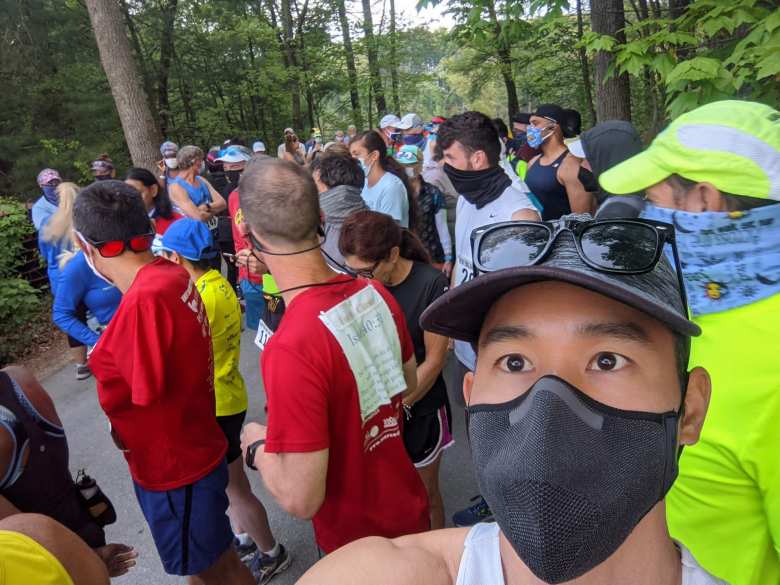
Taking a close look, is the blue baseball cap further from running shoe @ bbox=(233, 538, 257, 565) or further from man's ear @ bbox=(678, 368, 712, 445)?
man's ear @ bbox=(678, 368, 712, 445)

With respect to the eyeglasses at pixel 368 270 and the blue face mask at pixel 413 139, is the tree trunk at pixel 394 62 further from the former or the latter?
the eyeglasses at pixel 368 270

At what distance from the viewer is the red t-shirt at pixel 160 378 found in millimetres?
2143

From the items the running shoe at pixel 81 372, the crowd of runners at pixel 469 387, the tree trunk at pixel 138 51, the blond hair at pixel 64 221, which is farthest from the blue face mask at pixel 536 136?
the tree trunk at pixel 138 51

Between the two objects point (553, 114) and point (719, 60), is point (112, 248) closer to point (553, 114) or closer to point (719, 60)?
point (719, 60)

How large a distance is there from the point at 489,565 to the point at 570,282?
0.58 metres

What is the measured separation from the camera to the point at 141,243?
7.89 ft

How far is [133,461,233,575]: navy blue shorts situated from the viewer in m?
2.35

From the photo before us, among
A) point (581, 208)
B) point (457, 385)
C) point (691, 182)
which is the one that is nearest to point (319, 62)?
point (581, 208)

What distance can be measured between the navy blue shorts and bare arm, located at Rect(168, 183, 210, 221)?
14.4 feet

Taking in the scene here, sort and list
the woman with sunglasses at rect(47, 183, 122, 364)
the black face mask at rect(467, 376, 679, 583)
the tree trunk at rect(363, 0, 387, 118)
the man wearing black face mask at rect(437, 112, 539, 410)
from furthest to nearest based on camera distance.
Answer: the tree trunk at rect(363, 0, 387, 118) → the woman with sunglasses at rect(47, 183, 122, 364) → the man wearing black face mask at rect(437, 112, 539, 410) → the black face mask at rect(467, 376, 679, 583)

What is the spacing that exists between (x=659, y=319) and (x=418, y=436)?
6.63 feet

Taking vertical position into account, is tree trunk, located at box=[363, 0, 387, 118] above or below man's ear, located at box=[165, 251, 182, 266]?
above

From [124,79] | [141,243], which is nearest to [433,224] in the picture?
[141,243]

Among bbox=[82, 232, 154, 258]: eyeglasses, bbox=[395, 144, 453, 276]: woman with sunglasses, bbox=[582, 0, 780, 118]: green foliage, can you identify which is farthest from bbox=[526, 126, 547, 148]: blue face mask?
bbox=[82, 232, 154, 258]: eyeglasses
